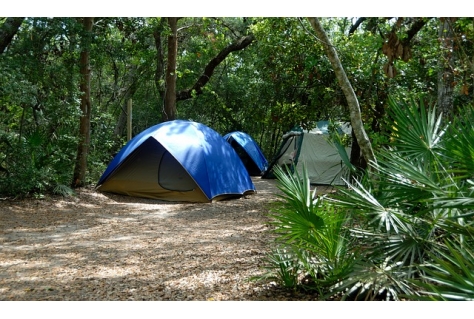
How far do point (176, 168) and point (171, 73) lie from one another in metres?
4.48

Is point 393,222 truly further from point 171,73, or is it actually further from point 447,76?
point 171,73

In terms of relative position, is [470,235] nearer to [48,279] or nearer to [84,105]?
[48,279]

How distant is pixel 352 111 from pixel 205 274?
2.47 metres

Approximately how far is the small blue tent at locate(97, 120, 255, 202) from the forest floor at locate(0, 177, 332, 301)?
0.42 meters

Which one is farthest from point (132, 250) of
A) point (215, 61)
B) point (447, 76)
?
point (215, 61)

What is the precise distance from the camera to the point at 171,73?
15016 mm

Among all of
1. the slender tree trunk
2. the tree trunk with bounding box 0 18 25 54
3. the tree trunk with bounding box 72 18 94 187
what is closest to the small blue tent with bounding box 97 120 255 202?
the tree trunk with bounding box 72 18 94 187

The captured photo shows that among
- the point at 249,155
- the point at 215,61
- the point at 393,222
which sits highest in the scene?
the point at 215,61

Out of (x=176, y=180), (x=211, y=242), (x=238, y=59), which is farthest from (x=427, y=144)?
(x=238, y=59)

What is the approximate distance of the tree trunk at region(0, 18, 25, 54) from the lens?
380 inches

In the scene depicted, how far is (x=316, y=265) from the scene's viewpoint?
4500mm

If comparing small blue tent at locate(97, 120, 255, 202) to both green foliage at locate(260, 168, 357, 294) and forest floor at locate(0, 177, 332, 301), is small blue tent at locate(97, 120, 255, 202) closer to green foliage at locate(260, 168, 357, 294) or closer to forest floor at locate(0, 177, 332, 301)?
forest floor at locate(0, 177, 332, 301)

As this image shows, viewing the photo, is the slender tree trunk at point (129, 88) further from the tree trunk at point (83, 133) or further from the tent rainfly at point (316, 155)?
the tree trunk at point (83, 133)

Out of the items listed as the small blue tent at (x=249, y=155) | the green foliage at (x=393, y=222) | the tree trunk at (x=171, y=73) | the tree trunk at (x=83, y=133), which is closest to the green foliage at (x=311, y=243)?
the green foliage at (x=393, y=222)
